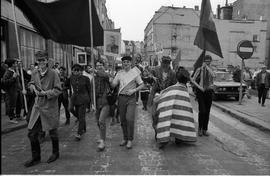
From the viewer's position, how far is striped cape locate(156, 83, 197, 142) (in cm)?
608

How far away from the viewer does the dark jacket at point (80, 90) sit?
22.1ft

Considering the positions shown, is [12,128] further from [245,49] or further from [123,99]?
[245,49]

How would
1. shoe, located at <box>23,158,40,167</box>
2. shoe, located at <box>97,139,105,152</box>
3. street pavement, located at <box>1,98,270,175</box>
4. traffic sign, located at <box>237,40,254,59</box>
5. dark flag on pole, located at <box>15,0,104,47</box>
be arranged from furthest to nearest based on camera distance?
traffic sign, located at <box>237,40,254,59</box>
shoe, located at <box>97,139,105,152</box>
dark flag on pole, located at <box>15,0,104,47</box>
shoe, located at <box>23,158,40,167</box>
street pavement, located at <box>1,98,270,175</box>

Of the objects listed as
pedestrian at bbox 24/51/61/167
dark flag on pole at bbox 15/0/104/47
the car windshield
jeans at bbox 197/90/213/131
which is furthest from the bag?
the car windshield

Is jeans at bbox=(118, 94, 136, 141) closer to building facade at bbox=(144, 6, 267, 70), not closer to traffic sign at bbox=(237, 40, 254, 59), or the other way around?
traffic sign at bbox=(237, 40, 254, 59)

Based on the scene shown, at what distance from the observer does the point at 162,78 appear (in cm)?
642

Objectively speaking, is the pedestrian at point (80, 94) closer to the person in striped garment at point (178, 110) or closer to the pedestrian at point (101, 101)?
the pedestrian at point (101, 101)

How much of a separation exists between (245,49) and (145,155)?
30.2 ft

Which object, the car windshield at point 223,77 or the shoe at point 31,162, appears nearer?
the shoe at point 31,162

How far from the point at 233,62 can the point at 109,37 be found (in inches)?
2099

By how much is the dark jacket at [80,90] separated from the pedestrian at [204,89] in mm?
2507

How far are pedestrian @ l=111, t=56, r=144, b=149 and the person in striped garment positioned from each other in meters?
0.59

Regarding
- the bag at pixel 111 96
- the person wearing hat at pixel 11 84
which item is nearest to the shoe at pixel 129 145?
the bag at pixel 111 96

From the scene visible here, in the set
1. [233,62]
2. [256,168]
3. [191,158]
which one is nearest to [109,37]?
[191,158]
